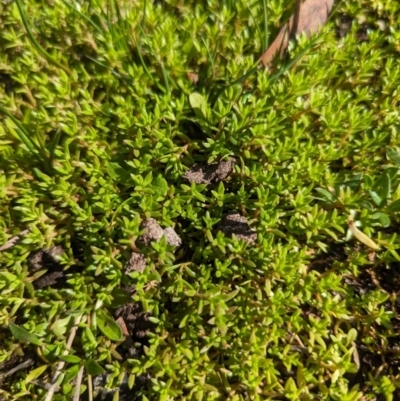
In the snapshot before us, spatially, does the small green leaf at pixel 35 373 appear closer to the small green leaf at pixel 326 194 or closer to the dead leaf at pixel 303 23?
the small green leaf at pixel 326 194

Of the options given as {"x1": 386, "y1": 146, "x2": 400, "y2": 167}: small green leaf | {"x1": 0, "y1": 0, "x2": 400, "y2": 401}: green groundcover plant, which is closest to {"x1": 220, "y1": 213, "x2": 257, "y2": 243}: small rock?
{"x1": 0, "y1": 0, "x2": 400, "y2": 401}: green groundcover plant

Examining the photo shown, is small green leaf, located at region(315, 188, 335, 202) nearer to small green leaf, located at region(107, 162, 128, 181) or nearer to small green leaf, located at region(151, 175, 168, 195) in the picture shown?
small green leaf, located at region(151, 175, 168, 195)

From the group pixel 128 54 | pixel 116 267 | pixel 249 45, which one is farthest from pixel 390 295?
pixel 128 54

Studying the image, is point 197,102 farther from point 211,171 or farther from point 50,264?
point 50,264

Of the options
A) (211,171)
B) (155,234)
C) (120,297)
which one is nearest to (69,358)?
(120,297)

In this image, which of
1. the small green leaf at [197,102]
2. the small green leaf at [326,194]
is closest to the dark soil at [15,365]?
the small green leaf at [197,102]
